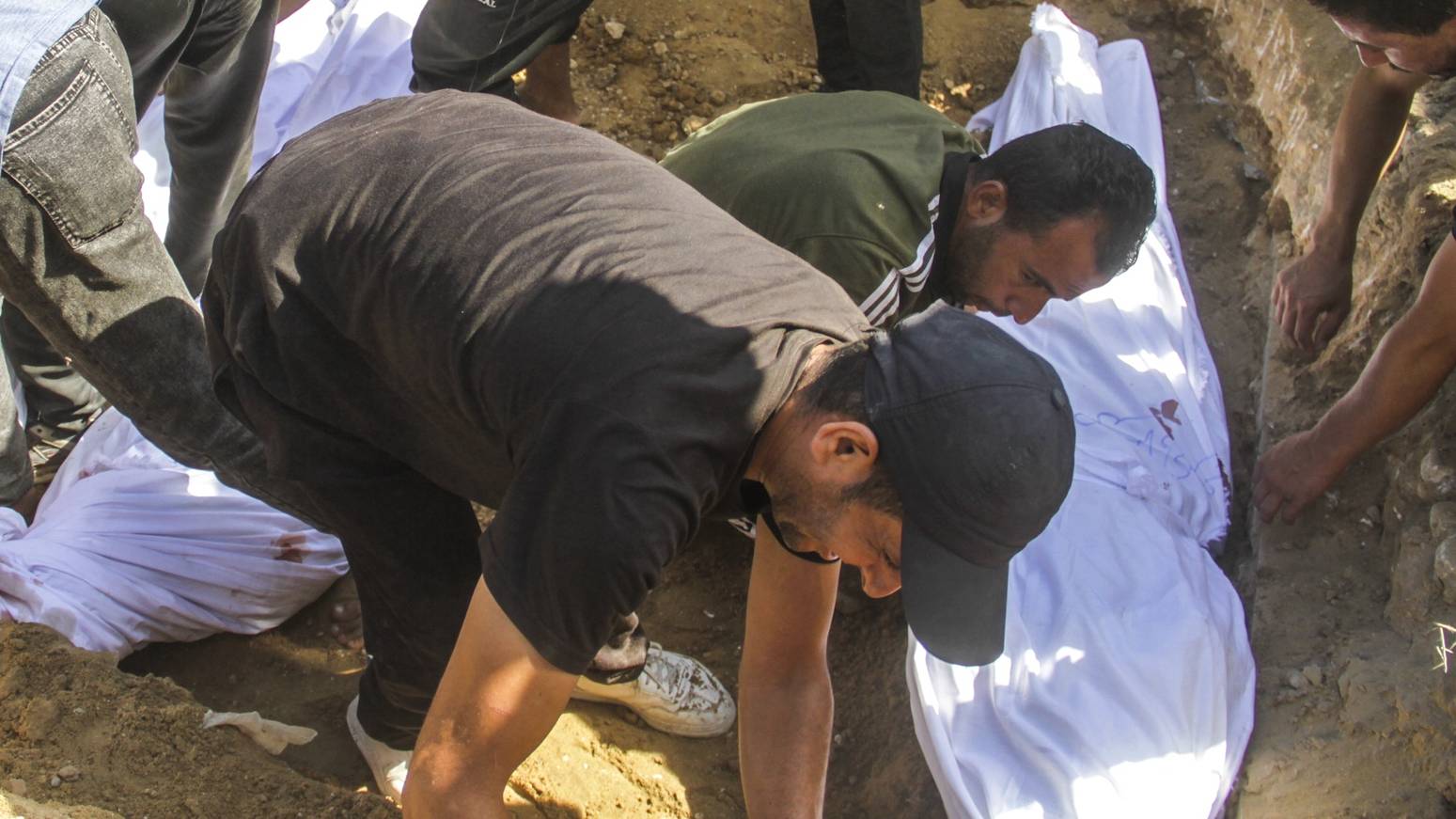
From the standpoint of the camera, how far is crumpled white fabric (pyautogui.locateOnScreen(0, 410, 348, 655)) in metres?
2.49

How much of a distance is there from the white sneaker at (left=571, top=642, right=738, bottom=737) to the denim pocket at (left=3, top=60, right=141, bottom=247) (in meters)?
1.24

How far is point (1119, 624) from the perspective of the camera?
7.80 ft

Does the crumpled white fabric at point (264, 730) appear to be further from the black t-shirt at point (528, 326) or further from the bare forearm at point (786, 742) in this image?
the bare forearm at point (786, 742)

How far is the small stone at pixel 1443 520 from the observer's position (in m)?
2.23

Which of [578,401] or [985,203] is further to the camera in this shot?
[985,203]

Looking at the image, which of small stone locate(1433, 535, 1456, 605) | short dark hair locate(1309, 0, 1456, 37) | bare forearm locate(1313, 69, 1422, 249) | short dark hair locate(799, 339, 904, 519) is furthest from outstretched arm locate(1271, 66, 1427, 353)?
short dark hair locate(799, 339, 904, 519)

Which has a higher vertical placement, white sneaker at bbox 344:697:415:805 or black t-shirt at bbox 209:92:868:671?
black t-shirt at bbox 209:92:868:671

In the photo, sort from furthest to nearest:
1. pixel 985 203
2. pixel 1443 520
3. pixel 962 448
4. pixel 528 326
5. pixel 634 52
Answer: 1. pixel 634 52
2. pixel 985 203
3. pixel 1443 520
4. pixel 528 326
5. pixel 962 448

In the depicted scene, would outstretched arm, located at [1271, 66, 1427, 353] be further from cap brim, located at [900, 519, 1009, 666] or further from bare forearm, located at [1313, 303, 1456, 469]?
cap brim, located at [900, 519, 1009, 666]

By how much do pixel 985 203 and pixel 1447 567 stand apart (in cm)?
105

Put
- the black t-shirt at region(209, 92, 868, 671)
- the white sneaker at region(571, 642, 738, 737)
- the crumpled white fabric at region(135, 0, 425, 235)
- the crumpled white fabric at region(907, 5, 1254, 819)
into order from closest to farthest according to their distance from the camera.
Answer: the black t-shirt at region(209, 92, 868, 671) → the crumpled white fabric at region(907, 5, 1254, 819) → the white sneaker at region(571, 642, 738, 737) → the crumpled white fabric at region(135, 0, 425, 235)

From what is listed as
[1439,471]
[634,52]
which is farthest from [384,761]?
[634,52]

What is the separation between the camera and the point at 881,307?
235 cm

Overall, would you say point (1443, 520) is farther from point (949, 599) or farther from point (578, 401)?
point (578, 401)
